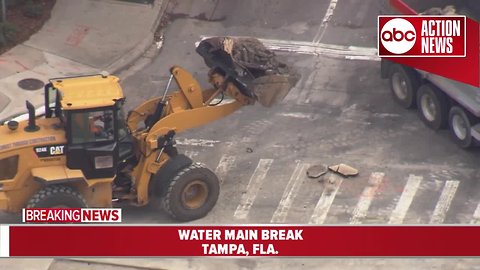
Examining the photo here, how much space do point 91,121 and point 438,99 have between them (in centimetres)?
736

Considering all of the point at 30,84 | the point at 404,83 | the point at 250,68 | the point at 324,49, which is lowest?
the point at 30,84

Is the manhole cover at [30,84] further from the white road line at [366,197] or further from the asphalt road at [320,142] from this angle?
the white road line at [366,197]

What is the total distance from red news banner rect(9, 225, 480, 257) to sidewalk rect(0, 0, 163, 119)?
20.5ft

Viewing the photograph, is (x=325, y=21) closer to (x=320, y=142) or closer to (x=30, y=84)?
(x=320, y=142)

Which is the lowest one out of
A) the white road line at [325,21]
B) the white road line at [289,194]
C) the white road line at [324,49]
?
the white road line at [289,194]

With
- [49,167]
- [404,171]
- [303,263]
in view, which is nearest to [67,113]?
[49,167]

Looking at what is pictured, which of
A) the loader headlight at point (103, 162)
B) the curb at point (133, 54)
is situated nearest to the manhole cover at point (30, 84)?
the curb at point (133, 54)

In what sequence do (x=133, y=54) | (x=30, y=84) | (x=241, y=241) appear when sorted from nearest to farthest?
1. (x=241, y=241)
2. (x=30, y=84)
3. (x=133, y=54)

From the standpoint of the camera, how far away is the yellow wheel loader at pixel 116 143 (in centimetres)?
1584

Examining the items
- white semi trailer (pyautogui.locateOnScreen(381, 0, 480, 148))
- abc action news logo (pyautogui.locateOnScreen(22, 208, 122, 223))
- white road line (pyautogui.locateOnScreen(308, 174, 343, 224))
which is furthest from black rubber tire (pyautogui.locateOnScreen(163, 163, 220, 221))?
white semi trailer (pyautogui.locateOnScreen(381, 0, 480, 148))

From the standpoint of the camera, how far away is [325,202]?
1769 centimetres

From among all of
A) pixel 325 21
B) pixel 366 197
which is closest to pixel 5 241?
pixel 366 197

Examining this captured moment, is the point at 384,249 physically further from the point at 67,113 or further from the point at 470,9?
the point at 470,9

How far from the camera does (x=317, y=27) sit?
24.1 metres
